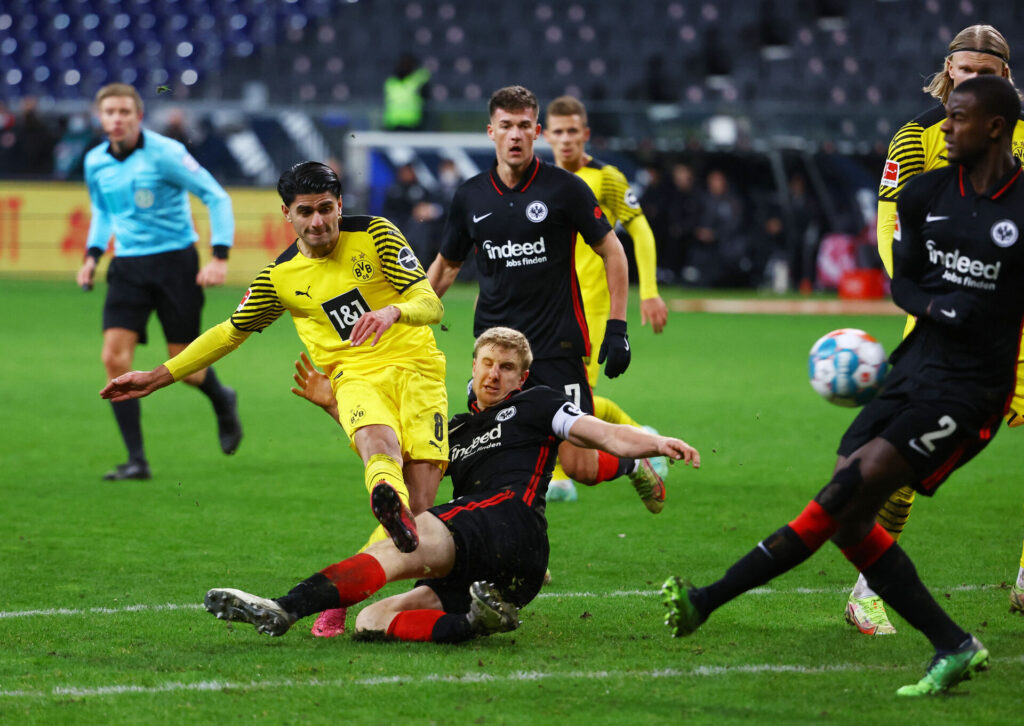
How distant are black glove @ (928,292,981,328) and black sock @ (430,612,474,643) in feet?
6.15

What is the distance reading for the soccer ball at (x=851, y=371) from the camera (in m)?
4.93

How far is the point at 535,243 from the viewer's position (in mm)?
6750

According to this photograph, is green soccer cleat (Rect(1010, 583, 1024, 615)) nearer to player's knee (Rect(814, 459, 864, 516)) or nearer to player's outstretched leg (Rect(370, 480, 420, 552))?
player's knee (Rect(814, 459, 864, 516))

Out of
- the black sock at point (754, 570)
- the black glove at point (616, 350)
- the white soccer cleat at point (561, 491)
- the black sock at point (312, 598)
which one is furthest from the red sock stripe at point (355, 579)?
the white soccer cleat at point (561, 491)

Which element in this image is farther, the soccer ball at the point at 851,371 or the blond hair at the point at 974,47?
the blond hair at the point at 974,47

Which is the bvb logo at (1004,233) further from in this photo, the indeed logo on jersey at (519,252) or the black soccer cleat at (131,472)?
the black soccer cleat at (131,472)

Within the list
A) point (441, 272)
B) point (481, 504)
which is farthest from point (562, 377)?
point (481, 504)

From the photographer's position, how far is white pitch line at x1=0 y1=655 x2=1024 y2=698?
172 inches

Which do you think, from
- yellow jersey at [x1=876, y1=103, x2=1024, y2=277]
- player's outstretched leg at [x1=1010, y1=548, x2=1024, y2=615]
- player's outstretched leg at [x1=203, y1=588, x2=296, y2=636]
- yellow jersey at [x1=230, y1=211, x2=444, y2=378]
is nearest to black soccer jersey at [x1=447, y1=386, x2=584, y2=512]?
yellow jersey at [x1=230, y1=211, x2=444, y2=378]

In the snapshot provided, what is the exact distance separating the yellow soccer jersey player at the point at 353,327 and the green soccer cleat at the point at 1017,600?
2275 millimetres

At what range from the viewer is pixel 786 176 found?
23438 millimetres

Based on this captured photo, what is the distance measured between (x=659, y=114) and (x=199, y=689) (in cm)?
2071

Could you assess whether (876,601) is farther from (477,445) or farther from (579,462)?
(579,462)

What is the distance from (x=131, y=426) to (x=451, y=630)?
447 cm
